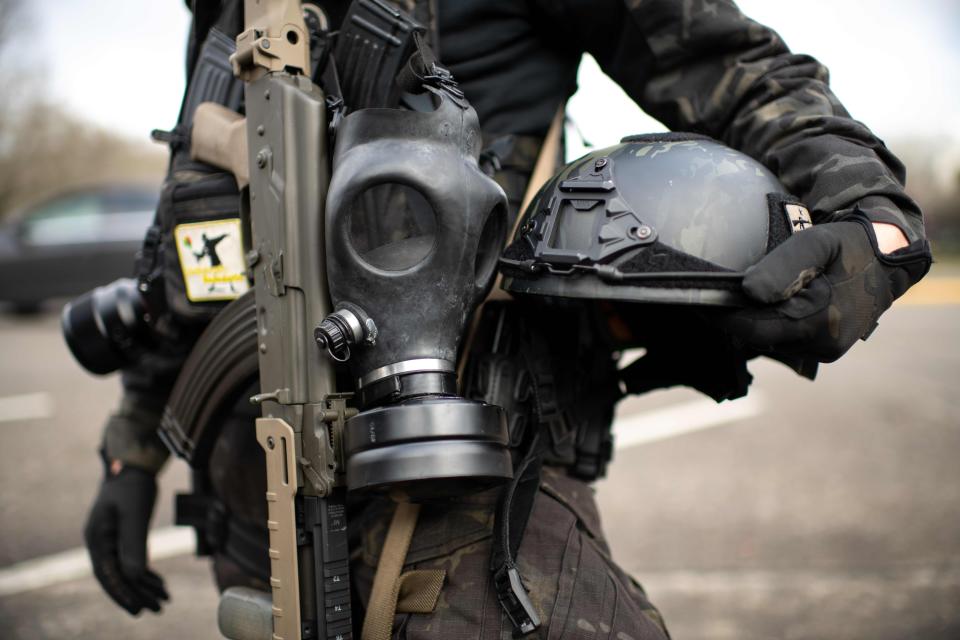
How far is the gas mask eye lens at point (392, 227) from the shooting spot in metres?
1.13

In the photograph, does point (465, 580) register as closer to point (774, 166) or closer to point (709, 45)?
point (774, 166)

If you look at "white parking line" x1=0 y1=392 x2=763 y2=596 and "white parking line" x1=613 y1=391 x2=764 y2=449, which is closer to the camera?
"white parking line" x1=0 y1=392 x2=763 y2=596

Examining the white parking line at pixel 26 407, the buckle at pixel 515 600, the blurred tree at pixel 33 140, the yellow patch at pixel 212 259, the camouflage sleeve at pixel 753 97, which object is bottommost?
the blurred tree at pixel 33 140

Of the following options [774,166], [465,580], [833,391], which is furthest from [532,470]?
[833,391]

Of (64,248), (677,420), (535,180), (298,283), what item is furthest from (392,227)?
(64,248)

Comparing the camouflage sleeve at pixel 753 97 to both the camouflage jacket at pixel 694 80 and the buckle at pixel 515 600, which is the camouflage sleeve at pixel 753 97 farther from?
the buckle at pixel 515 600

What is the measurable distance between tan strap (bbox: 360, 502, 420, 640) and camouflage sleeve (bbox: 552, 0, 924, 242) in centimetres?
74

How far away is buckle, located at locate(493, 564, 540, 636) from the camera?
1.15 m

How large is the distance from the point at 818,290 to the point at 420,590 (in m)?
0.69

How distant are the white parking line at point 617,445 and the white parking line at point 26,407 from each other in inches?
90.1

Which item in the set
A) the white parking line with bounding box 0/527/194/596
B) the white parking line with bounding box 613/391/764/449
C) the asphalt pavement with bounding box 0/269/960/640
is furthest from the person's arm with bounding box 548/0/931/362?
the white parking line with bounding box 613/391/764/449

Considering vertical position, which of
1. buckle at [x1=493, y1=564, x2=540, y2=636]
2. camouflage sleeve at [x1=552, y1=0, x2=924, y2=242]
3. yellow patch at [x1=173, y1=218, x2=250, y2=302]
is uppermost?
camouflage sleeve at [x1=552, y1=0, x2=924, y2=242]

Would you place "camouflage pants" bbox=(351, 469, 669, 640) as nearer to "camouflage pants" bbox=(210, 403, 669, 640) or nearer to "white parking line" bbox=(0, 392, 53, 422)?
"camouflage pants" bbox=(210, 403, 669, 640)

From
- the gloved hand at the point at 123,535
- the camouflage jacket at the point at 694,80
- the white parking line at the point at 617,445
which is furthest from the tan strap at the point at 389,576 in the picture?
the white parking line at the point at 617,445
